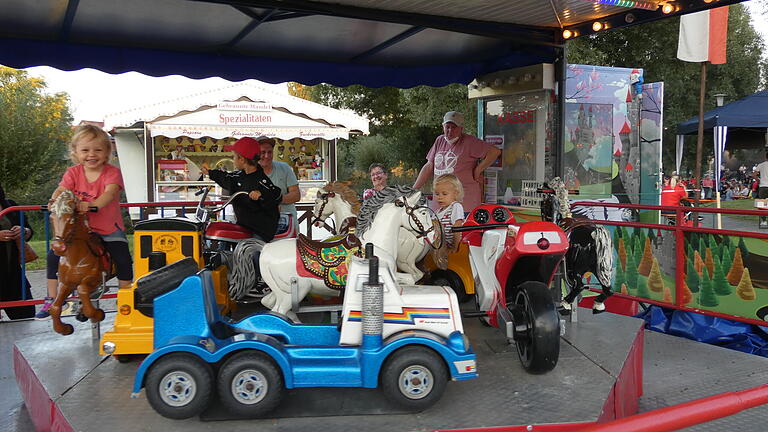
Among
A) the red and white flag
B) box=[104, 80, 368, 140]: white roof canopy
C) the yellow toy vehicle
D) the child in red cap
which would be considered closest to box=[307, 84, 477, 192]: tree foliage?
box=[104, 80, 368, 140]: white roof canopy

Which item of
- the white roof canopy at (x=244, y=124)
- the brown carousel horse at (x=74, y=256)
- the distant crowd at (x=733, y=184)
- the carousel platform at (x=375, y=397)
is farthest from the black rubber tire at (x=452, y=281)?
the distant crowd at (x=733, y=184)

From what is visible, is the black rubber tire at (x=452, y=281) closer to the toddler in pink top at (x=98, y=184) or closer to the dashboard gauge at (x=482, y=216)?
the dashboard gauge at (x=482, y=216)

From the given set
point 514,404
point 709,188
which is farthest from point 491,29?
point 709,188

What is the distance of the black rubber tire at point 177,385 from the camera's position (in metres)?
2.71

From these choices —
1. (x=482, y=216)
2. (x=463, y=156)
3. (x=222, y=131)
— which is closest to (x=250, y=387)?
(x=482, y=216)

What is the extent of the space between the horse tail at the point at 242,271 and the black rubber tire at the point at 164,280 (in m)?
0.80

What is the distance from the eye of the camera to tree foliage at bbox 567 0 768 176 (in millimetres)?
16125

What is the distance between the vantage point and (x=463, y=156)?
19.5 ft

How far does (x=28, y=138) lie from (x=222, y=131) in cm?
478

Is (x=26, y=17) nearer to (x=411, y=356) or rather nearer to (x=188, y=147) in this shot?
(x=411, y=356)

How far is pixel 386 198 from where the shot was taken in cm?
368

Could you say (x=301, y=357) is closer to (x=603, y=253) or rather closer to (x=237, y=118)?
(x=603, y=253)

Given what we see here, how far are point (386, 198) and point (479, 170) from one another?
8.30ft

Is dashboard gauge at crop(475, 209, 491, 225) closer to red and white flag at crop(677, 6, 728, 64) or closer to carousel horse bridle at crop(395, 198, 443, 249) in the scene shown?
carousel horse bridle at crop(395, 198, 443, 249)
